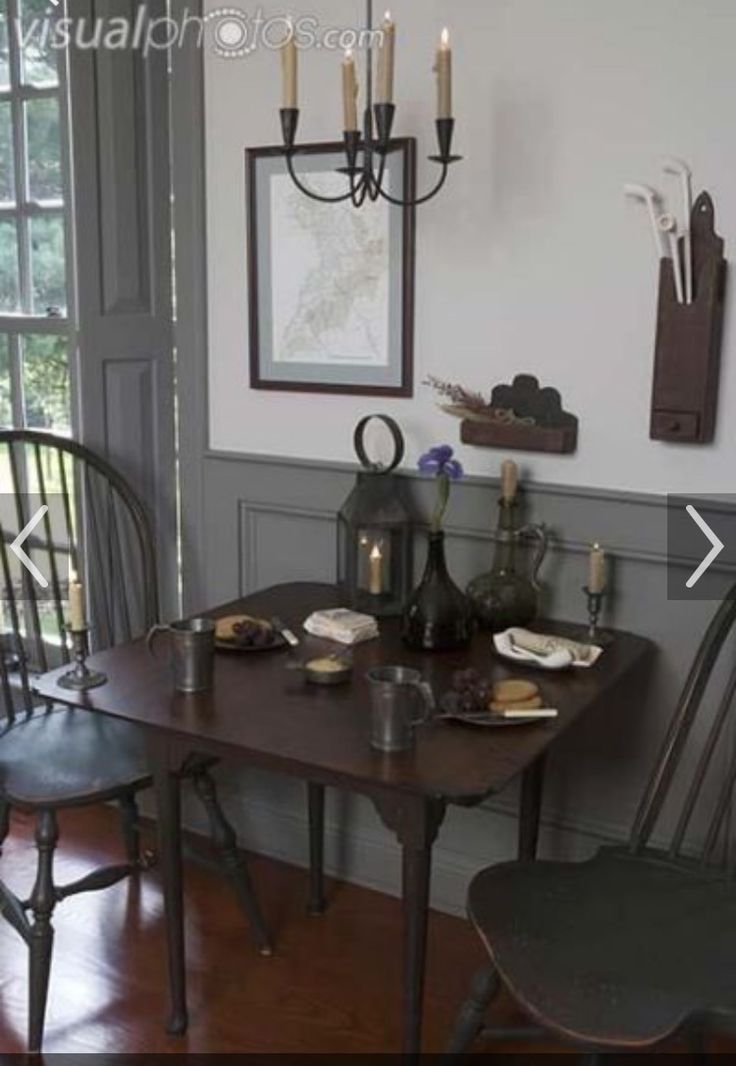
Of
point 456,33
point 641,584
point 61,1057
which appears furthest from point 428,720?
point 456,33

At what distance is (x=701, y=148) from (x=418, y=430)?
2.50 ft

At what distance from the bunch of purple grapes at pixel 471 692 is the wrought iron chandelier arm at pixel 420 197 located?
90 centimetres

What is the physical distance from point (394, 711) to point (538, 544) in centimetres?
73

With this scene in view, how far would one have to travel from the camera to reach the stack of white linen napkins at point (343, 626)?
2.06 metres

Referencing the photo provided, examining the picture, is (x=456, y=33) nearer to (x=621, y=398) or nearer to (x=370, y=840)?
(x=621, y=398)

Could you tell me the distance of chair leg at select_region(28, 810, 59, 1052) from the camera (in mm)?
2002

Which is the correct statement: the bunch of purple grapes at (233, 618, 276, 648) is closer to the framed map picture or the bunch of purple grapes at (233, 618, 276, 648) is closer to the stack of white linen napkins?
the stack of white linen napkins

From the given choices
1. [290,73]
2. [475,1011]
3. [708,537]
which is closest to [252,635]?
[475,1011]

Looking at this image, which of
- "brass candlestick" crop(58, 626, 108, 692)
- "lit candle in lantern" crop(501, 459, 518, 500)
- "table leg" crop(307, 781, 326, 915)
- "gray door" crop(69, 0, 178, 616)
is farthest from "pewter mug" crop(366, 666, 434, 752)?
"gray door" crop(69, 0, 178, 616)

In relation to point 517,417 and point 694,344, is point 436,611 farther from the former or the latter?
point 694,344

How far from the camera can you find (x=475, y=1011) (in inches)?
66.9

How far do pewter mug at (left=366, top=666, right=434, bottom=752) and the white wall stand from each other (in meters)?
0.73

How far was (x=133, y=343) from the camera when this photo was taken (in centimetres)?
261

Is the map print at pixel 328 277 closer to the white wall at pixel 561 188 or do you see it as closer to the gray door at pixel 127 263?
the white wall at pixel 561 188
